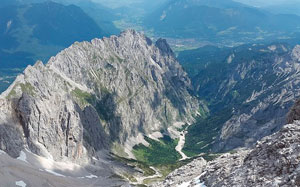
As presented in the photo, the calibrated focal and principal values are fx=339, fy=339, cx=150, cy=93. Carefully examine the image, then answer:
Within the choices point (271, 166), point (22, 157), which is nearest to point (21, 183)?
point (22, 157)

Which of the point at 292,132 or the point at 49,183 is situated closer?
the point at 292,132

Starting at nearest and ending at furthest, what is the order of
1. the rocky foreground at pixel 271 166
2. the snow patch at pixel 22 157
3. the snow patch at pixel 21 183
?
1. the rocky foreground at pixel 271 166
2. the snow patch at pixel 21 183
3. the snow patch at pixel 22 157

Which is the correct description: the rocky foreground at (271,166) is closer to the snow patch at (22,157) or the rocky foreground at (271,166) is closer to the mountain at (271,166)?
the mountain at (271,166)

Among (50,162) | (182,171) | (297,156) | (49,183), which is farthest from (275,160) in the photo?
(50,162)

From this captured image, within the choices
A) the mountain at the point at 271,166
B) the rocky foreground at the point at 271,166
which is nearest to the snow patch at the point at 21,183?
the rocky foreground at the point at 271,166

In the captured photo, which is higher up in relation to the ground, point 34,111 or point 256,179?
point 256,179

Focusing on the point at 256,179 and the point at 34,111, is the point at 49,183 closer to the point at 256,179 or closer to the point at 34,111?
the point at 34,111

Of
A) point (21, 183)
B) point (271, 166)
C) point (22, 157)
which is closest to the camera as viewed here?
point (271, 166)

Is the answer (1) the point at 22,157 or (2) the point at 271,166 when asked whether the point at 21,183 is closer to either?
(1) the point at 22,157

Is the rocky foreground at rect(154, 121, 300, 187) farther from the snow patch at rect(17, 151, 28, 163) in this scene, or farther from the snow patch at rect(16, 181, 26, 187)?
the snow patch at rect(17, 151, 28, 163)

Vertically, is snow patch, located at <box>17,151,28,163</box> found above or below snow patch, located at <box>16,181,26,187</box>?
below

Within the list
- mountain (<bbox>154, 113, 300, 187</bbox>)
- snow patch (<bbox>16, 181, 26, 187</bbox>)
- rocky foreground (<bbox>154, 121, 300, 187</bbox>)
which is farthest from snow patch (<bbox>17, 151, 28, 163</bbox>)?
mountain (<bbox>154, 113, 300, 187</bbox>)
